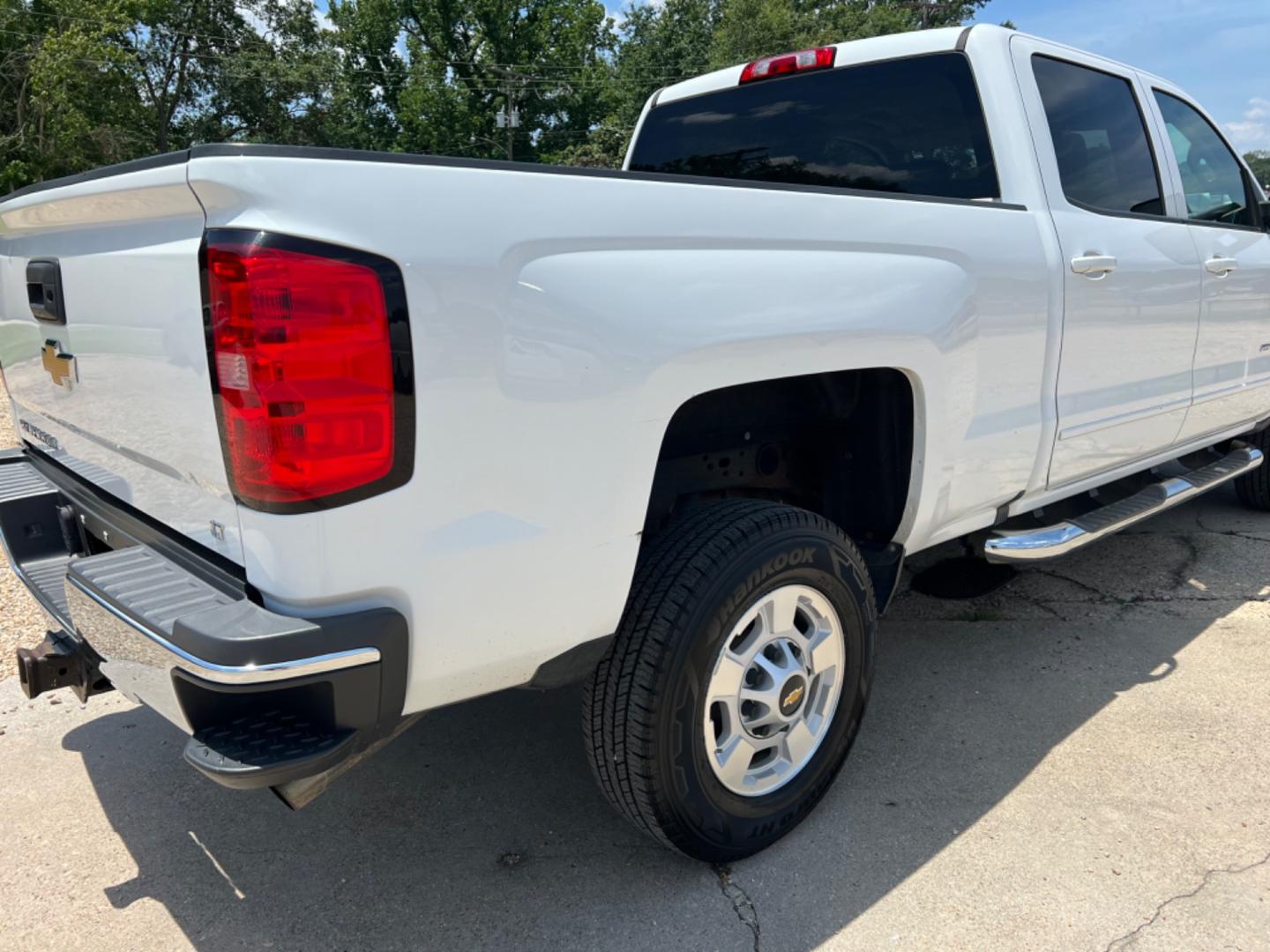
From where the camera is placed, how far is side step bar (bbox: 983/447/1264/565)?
119 inches

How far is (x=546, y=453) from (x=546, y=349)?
0.19m

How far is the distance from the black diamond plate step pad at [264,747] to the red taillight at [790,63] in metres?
2.75

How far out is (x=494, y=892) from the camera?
7.61 feet

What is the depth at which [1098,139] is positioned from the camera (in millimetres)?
3385

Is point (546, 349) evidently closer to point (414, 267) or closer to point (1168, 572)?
point (414, 267)

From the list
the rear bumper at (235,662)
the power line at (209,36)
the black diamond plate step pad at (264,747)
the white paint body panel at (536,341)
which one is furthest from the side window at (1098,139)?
the power line at (209,36)

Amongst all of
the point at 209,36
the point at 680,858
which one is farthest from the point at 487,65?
the point at 680,858

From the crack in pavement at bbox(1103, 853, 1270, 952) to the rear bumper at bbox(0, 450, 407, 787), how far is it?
169 centimetres

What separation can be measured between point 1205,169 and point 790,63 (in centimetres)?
209

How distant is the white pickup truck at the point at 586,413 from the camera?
1549mm

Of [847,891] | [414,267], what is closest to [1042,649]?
[847,891]

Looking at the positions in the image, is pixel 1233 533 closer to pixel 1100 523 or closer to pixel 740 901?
pixel 1100 523

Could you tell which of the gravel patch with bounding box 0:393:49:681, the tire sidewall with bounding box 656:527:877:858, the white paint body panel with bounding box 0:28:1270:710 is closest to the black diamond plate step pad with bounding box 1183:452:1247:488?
the white paint body panel with bounding box 0:28:1270:710

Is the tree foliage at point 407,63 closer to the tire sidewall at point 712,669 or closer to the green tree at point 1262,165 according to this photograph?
the green tree at point 1262,165
